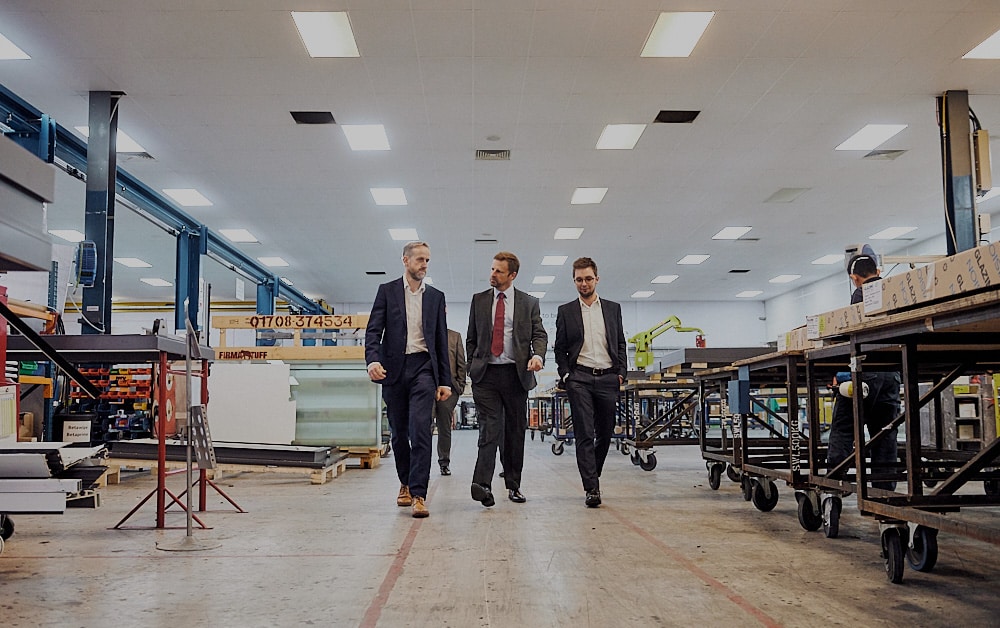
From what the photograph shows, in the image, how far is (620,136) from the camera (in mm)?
9508

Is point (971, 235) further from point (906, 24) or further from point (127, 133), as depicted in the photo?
point (127, 133)

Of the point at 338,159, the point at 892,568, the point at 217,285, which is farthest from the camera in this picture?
the point at 217,285

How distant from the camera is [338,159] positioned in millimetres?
10273

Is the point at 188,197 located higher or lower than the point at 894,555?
higher

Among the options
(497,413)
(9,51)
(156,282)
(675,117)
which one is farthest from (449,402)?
(156,282)

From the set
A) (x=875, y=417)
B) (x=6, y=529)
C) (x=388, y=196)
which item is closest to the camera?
(x=6, y=529)

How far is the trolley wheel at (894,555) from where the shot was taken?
271 centimetres

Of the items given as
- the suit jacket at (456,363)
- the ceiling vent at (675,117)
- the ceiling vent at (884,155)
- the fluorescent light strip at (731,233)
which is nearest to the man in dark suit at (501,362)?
the suit jacket at (456,363)

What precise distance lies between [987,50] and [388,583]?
7547mm

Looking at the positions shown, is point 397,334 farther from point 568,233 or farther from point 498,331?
point 568,233

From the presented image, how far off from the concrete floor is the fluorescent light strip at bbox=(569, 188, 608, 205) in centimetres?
768

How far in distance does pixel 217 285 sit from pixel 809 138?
628 inches

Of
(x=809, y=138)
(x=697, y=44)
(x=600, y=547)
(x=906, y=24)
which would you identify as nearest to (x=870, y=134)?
(x=809, y=138)

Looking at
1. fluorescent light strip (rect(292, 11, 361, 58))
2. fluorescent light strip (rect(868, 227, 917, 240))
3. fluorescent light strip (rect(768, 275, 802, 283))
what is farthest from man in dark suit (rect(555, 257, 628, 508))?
fluorescent light strip (rect(768, 275, 802, 283))
